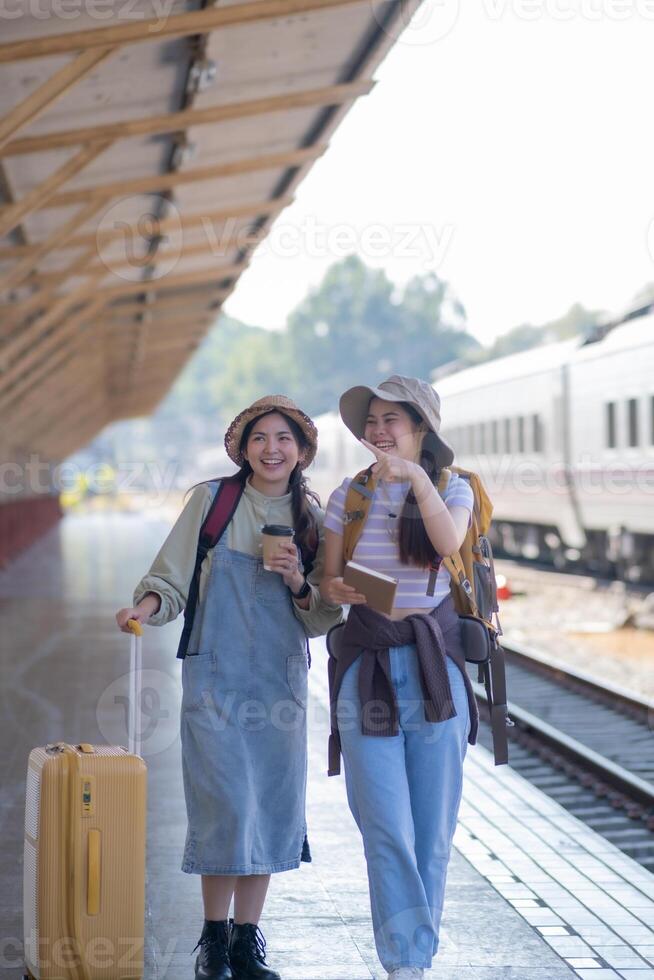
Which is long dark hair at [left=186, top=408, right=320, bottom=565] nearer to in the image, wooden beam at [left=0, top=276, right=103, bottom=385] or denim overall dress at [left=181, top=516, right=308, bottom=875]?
denim overall dress at [left=181, top=516, right=308, bottom=875]

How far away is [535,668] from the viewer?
11.9 meters

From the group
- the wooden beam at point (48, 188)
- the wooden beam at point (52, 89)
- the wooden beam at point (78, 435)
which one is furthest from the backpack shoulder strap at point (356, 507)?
the wooden beam at point (78, 435)

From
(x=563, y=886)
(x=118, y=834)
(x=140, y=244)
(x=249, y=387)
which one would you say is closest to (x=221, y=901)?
(x=118, y=834)

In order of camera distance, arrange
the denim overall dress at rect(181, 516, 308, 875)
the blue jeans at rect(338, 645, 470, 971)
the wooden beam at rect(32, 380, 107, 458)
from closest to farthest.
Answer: the blue jeans at rect(338, 645, 470, 971), the denim overall dress at rect(181, 516, 308, 875), the wooden beam at rect(32, 380, 107, 458)

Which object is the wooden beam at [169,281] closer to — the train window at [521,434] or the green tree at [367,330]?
the train window at [521,434]

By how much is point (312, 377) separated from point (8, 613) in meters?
85.2

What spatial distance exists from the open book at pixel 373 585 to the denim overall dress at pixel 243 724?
0.44m

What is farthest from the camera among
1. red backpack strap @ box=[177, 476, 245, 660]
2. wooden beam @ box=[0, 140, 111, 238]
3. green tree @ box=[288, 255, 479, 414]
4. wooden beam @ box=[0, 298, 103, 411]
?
green tree @ box=[288, 255, 479, 414]

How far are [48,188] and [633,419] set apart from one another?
8839 mm

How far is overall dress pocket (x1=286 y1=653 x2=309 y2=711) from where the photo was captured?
4258mm

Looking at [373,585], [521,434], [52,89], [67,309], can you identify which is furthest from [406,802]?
[521,434]

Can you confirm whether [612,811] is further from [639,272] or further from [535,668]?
[639,272]

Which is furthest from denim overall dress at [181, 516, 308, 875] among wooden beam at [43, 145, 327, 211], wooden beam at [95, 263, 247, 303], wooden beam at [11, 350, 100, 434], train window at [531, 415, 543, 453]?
wooden beam at [11, 350, 100, 434]

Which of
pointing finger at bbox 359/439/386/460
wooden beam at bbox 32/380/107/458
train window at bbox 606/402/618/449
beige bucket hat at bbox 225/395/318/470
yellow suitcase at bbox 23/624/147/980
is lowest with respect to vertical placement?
yellow suitcase at bbox 23/624/147/980
